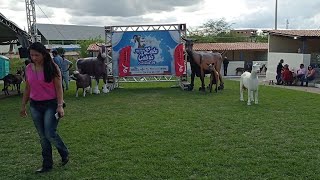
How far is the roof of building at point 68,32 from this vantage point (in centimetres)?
6172

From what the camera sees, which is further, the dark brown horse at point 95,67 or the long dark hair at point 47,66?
the dark brown horse at point 95,67

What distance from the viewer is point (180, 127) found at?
309 inches

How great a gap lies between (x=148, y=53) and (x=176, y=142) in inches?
402

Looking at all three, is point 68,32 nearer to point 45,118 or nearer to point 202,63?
point 202,63

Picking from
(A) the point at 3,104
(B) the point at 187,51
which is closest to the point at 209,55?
(B) the point at 187,51

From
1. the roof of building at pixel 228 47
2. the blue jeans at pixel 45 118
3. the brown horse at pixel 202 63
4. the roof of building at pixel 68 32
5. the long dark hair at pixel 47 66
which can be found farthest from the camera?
the roof of building at pixel 68 32

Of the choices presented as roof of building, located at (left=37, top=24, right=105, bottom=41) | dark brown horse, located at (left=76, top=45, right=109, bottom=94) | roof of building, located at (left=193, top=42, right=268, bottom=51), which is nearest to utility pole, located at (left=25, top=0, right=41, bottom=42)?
dark brown horse, located at (left=76, top=45, right=109, bottom=94)

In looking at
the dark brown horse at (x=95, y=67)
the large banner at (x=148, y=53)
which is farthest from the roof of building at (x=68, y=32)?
the dark brown horse at (x=95, y=67)

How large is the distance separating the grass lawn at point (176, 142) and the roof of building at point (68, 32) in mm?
53345

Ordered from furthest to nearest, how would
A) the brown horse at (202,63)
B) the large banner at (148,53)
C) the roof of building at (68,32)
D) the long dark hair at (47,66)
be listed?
the roof of building at (68,32) → the large banner at (148,53) → the brown horse at (202,63) → the long dark hair at (47,66)

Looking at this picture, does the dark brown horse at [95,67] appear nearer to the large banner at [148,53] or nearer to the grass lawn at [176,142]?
the large banner at [148,53]

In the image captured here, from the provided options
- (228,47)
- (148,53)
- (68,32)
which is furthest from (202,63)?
(68,32)

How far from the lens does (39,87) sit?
16.1ft

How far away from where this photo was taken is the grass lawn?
5.02 metres
